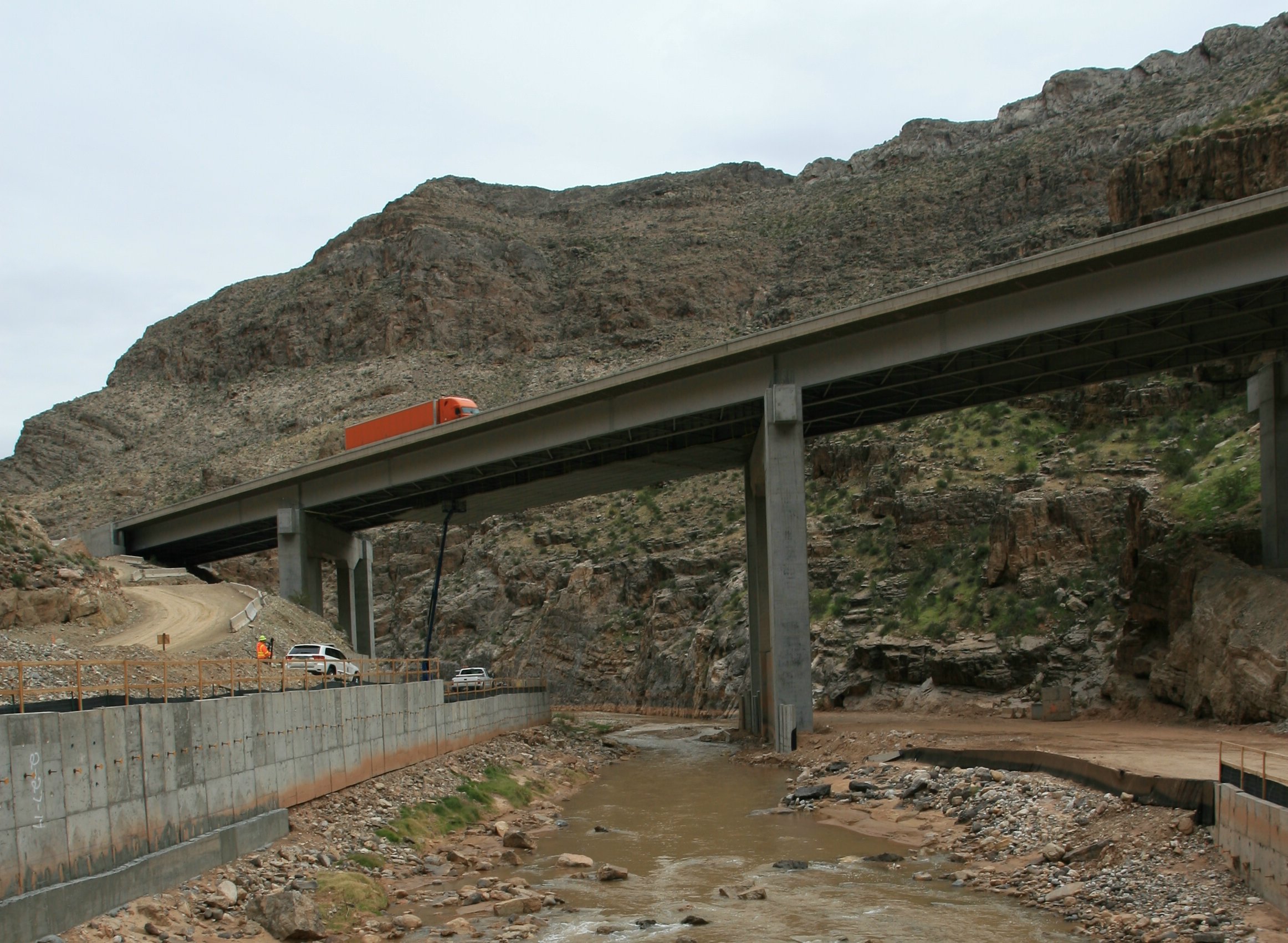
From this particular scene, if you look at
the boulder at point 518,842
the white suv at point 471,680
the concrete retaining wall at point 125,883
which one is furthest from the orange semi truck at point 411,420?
the concrete retaining wall at point 125,883

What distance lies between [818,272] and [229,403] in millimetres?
62456

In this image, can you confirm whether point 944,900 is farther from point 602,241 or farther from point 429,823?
point 602,241

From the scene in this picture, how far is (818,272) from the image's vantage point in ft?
374

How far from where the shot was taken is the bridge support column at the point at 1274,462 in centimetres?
3805

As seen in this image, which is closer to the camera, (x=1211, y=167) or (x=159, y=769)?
(x=159, y=769)

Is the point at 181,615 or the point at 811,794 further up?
the point at 181,615

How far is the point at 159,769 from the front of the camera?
17828 millimetres

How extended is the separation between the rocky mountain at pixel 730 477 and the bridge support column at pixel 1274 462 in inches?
63.9

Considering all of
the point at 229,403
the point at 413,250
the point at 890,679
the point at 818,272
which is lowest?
the point at 890,679

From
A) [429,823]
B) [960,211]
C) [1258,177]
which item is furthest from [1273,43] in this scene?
[429,823]

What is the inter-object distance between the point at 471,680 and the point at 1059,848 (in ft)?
91.9

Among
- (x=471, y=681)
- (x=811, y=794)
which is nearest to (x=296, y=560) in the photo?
(x=471, y=681)

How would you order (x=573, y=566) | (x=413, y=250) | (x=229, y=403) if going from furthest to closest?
(x=413, y=250) → (x=229, y=403) → (x=573, y=566)

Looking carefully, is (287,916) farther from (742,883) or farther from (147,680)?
(147,680)
